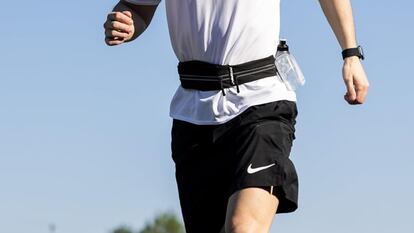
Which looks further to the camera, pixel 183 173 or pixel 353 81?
pixel 183 173

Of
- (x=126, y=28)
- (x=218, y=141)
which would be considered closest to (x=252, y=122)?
(x=218, y=141)

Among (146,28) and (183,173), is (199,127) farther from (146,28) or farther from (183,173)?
(146,28)

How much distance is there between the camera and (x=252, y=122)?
8297 millimetres

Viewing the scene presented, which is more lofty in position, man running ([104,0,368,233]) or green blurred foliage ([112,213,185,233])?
man running ([104,0,368,233])

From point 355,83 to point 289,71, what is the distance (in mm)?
533

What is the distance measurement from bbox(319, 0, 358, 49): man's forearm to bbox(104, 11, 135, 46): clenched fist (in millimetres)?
1079

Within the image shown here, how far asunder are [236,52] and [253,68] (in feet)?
0.42

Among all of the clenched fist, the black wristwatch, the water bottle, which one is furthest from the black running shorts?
the clenched fist

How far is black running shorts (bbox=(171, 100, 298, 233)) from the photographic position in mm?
8195

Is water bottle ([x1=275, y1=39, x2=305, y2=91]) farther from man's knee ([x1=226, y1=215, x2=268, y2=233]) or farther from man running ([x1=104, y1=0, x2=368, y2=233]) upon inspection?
man's knee ([x1=226, y1=215, x2=268, y2=233])

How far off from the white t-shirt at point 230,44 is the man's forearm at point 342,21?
31 centimetres

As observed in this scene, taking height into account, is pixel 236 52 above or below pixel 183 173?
above

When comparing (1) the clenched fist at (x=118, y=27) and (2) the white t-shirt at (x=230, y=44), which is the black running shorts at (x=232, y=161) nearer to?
(2) the white t-shirt at (x=230, y=44)

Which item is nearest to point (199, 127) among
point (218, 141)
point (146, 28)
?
point (218, 141)
